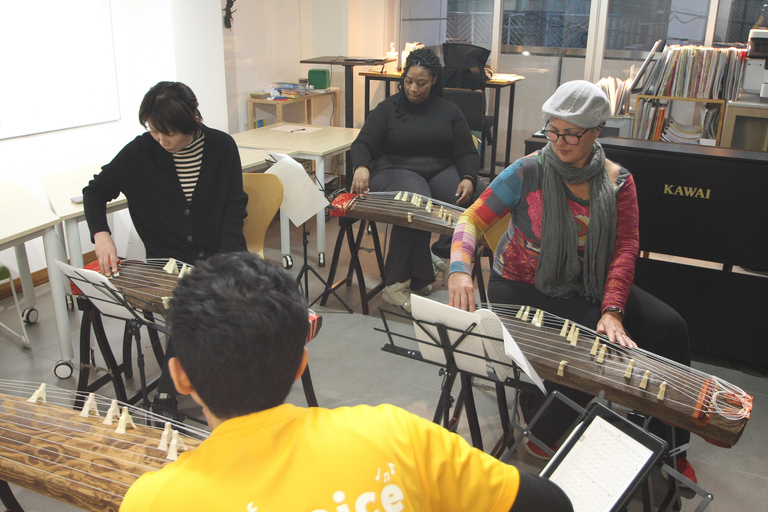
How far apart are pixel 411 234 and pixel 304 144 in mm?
1004

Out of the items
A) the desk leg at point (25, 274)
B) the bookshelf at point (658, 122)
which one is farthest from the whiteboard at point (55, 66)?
the bookshelf at point (658, 122)

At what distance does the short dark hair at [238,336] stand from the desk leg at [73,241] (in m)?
1.90

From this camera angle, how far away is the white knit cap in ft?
6.18

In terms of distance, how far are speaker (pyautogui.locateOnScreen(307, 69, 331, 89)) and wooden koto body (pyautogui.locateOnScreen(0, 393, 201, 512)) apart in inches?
163

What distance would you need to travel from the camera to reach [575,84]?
1.91 m

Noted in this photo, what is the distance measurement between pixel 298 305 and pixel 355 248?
2342 mm

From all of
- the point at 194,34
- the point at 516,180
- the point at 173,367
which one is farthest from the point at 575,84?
the point at 194,34

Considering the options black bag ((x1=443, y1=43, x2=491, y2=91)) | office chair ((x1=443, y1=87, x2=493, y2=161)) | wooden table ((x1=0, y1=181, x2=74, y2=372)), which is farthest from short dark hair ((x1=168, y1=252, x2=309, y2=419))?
black bag ((x1=443, y1=43, x2=491, y2=91))

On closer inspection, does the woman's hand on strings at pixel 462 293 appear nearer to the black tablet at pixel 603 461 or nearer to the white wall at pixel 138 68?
the black tablet at pixel 603 461

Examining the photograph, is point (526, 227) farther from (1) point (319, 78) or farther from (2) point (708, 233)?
(1) point (319, 78)

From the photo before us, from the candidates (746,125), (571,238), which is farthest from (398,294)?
(746,125)

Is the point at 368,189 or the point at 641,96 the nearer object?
the point at 368,189

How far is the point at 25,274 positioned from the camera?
116 inches

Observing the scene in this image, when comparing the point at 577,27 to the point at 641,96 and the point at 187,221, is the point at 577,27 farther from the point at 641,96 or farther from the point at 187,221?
the point at 187,221
